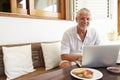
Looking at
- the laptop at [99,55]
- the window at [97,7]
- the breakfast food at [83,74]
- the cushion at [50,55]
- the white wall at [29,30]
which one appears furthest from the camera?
the window at [97,7]

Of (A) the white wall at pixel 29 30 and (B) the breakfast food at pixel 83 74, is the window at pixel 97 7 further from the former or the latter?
(B) the breakfast food at pixel 83 74

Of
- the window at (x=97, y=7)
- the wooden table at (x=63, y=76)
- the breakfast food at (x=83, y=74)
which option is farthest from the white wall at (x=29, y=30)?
the breakfast food at (x=83, y=74)

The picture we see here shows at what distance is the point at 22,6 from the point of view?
2.54 metres

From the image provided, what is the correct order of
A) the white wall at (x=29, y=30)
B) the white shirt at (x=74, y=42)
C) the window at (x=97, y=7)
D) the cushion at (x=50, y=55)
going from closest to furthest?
the white shirt at (x=74, y=42) < the white wall at (x=29, y=30) < the cushion at (x=50, y=55) < the window at (x=97, y=7)

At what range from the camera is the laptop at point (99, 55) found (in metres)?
1.31

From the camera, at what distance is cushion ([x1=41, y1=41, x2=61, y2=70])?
2377 mm

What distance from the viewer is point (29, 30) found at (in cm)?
247

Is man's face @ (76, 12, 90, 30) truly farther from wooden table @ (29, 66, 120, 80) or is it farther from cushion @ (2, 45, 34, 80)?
wooden table @ (29, 66, 120, 80)

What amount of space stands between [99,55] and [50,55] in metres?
1.16

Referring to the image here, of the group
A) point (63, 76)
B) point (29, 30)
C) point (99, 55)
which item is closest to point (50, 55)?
point (29, 30)

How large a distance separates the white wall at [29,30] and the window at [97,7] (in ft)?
1.75

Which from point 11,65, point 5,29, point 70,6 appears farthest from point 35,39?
point 70,6

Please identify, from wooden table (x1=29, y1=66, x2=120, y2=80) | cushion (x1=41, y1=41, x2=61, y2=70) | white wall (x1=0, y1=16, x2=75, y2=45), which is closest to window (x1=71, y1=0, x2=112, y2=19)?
white wall (x1=0, y1=16, x2=75, y2=45)

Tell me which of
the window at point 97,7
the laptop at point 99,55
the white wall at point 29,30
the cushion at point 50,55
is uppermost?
the window at point 97,7
